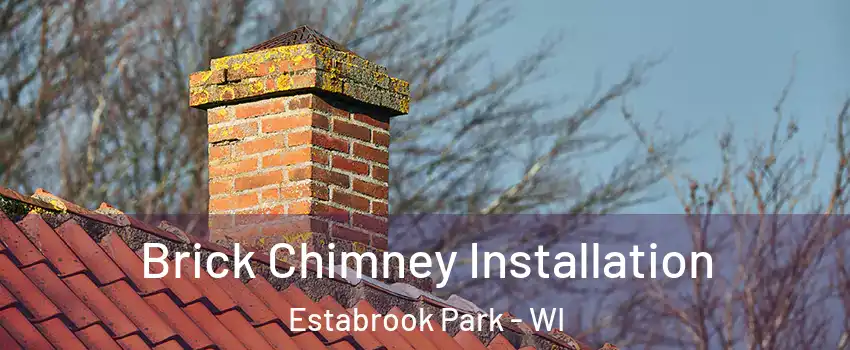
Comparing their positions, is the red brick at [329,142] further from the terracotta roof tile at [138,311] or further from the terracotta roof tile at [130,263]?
the terracotta roof tile at [138,311]

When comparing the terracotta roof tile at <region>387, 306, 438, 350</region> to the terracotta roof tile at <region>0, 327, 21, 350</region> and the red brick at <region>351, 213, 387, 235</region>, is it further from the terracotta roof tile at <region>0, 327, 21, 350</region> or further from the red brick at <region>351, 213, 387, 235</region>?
the terracotta roof tile at <region>0, 327, 21, 350</region>

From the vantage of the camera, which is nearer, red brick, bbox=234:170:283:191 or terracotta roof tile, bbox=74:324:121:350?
terracotta roof tile, bbox=74:324:121:350

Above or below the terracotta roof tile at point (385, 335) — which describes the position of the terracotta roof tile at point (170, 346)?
below

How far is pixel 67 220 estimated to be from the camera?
471 centimetres

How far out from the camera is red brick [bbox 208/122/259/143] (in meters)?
6.32

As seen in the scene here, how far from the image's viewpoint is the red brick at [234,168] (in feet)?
20.7

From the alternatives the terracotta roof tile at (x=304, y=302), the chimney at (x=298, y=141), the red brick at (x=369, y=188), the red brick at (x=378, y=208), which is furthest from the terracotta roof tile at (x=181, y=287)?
the red brick at (x=378, y=208)

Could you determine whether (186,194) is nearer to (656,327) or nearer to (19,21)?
(19,21)

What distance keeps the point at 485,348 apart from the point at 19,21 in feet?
42.8

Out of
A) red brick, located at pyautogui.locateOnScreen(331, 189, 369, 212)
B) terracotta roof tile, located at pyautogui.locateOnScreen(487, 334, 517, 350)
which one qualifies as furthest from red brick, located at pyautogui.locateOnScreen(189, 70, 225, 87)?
terracotta roof tile, located at pyautogui.locateOnScreen(487, 334, 517, 350)

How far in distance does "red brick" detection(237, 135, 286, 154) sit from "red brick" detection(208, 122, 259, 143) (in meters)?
0.04

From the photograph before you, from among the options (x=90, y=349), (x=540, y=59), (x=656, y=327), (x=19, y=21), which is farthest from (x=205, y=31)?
(x=90, y=349)

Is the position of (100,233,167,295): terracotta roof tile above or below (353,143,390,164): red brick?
below

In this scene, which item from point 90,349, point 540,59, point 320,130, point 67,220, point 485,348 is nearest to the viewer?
point 90,349
